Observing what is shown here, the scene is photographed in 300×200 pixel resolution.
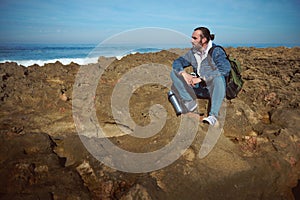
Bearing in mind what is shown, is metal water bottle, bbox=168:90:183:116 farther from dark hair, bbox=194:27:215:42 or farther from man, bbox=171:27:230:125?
dark hair, bbox=194:27:215:42

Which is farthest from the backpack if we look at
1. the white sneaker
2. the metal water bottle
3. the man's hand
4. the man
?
the metal water bottle

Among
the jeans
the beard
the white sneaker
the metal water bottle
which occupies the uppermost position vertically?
the beard

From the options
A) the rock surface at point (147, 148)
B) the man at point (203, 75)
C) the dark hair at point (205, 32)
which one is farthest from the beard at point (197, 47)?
the rock surface at point (147, 148)

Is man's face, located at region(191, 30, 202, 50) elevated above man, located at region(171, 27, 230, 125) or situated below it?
above

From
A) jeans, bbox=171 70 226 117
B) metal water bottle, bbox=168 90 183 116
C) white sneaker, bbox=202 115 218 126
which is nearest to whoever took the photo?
white sneaker, bbox=202 115 218 126

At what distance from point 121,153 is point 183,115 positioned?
3.22 feet

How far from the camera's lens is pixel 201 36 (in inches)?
107

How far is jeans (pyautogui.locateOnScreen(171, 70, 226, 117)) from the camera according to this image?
8.81ft

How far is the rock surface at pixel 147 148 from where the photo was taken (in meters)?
1.82

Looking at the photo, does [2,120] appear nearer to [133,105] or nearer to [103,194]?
[133,105]

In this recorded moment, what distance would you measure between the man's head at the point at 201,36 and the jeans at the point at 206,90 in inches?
19.8

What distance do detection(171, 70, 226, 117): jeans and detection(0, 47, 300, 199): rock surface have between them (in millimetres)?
243

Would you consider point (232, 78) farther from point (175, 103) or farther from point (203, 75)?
point (175, 103)

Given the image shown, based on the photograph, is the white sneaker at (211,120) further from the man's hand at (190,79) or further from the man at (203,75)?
the man's hand at (190,79)
